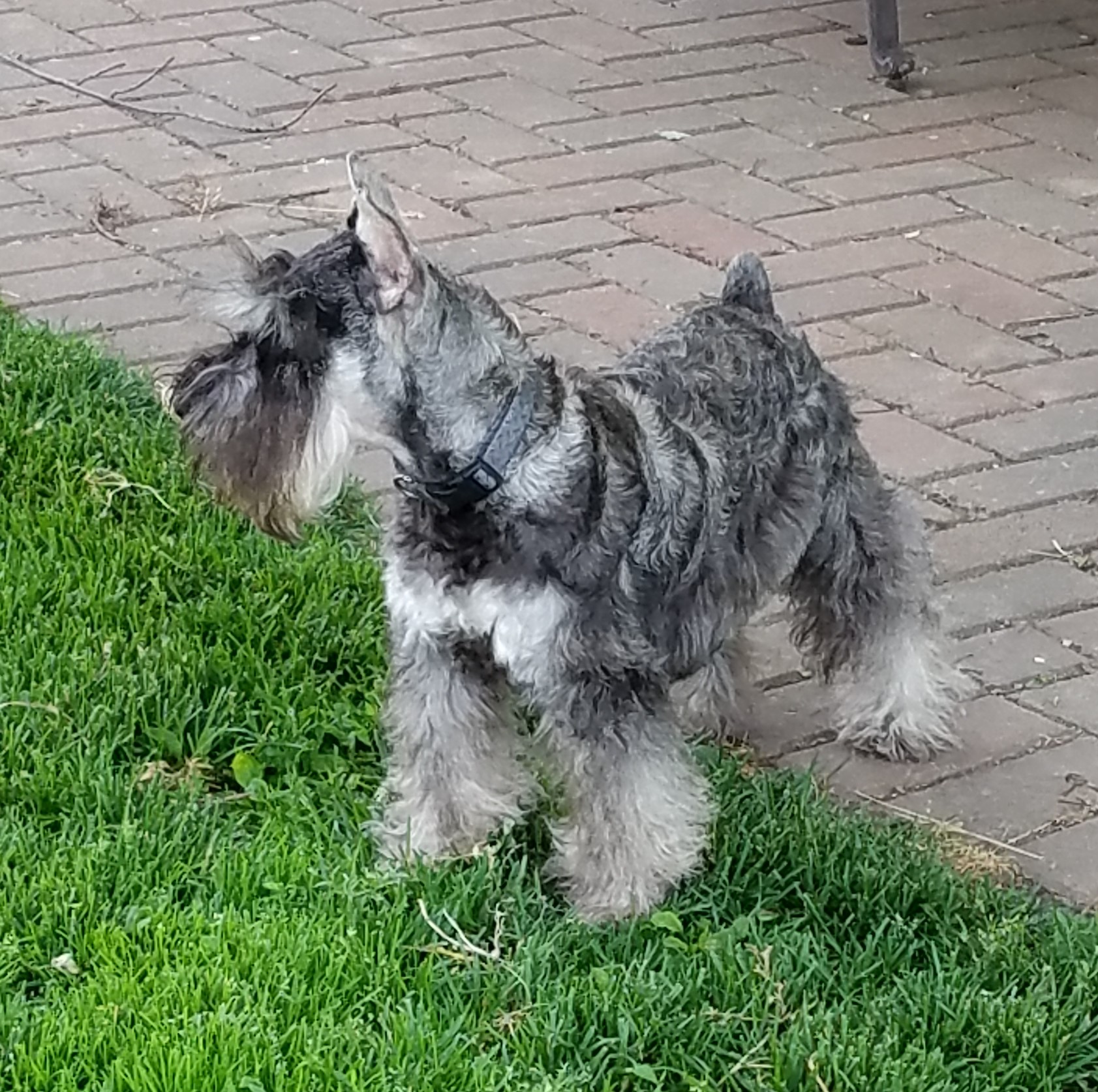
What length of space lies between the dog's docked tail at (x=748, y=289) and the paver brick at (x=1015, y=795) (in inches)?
39.4

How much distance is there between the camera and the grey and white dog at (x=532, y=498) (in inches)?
140

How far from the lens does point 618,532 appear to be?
12.2 ft

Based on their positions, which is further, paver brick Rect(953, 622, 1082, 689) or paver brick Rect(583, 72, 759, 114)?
paver brick Rect(583, 72, 759, 114)

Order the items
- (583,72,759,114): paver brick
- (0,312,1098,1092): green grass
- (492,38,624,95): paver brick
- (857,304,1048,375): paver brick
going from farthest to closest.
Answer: (492,38,624,95): paver brick
(583,72,759,114): paver brick
(857,304,1048,375): paver brick
(0,312,1098,1092): green grass

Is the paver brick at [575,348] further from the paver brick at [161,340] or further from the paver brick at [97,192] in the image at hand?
the paver brick at [97,192]

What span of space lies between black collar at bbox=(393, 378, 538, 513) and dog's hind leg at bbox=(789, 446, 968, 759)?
0.89 meters

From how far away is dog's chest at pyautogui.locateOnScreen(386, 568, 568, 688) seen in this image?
11.9 ft

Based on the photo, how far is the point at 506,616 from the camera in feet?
11.9

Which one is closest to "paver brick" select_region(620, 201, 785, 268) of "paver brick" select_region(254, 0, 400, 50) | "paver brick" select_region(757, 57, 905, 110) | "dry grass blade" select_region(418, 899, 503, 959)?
"paver brick" select_region(757, 57, 905, 110)

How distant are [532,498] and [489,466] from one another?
0.09 meters

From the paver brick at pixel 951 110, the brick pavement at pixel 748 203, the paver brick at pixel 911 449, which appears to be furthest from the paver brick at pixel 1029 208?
the paver brick at pixel 911 449

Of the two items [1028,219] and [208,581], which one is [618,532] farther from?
[1028,219]

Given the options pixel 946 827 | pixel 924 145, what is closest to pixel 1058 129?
pixel 924 145

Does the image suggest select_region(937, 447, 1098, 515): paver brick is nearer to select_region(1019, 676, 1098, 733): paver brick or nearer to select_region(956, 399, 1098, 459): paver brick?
select_region(956, 399, 1098, 459): paver brick
